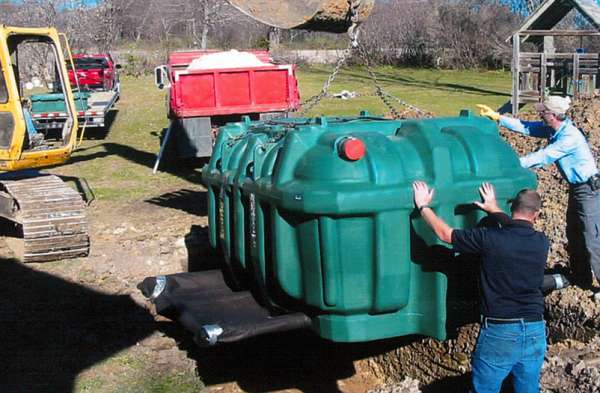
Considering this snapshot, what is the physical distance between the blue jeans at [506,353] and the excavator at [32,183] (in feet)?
16.7

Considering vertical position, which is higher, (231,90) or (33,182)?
(231,90)

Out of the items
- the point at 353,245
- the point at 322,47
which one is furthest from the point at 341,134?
the point at 322,47

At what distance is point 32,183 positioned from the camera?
9.32 metres

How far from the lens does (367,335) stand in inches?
169

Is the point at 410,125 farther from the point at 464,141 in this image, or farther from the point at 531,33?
the point at 531,33

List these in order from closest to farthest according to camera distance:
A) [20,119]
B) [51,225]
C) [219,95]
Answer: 1. [51,225]
2. [20,119]
3. [219,95]

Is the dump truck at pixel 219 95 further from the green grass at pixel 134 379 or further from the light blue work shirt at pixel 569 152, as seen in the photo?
the light blue work shirt at pixel 569 152

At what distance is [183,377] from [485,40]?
33.2 m

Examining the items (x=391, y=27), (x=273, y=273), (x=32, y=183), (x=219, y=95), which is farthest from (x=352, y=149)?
(x=391, y=27)

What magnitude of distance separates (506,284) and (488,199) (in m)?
0.48

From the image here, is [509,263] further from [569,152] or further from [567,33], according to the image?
[567,33]

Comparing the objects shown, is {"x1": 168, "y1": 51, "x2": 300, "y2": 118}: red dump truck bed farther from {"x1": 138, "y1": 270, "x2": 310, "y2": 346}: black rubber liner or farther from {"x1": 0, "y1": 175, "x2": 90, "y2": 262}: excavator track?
{"x1": 138, "y1": 270, "x2": 310, "y2": 346}: black rubber liner

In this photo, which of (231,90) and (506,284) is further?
(231,90)

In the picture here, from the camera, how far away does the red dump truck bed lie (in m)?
13.1
